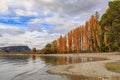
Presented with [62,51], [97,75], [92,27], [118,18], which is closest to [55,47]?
[62,51]

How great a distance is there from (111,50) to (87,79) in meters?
72.5

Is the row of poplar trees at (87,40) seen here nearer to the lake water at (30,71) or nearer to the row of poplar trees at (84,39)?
the row of poplar trees at (84,39)

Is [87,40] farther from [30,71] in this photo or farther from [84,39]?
[30,71]

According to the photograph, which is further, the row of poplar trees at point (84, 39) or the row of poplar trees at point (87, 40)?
the row of poplar trees at point (84, 39)

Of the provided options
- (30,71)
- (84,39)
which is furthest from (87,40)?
(30,71)

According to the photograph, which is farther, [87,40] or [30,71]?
[87,40]

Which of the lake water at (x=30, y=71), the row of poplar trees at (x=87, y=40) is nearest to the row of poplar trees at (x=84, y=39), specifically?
the row of poplar trees at (x=87, y=40)

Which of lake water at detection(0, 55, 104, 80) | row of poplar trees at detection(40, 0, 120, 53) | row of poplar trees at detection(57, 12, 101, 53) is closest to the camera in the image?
lake water at detection(0, 55, 104, 80)

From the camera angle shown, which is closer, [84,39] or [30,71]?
[30,71]

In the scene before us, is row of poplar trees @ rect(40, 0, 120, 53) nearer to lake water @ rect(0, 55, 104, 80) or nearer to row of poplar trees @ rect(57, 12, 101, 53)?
row of poplar trees @ rect(57, 12, 101, 53)

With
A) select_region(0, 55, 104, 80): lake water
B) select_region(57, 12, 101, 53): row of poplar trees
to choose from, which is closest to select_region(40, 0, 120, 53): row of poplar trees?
select_region(57, 12, 101, 53): row of poplar trees

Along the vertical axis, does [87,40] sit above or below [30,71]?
above

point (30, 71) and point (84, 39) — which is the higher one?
point (84, 39)

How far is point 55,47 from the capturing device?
156 meters
